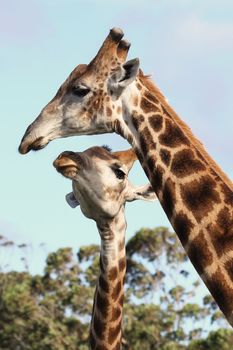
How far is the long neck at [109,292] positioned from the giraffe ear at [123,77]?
1.76 m

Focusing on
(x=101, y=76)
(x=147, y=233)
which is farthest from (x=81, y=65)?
(x=147, y=233)

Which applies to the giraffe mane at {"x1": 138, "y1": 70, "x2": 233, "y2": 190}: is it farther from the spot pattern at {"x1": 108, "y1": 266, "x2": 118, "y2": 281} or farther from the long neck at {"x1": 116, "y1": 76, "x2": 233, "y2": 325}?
the spot pattern at {"x1": 108, "y1": 266, "x2": 118, "y2": 281}

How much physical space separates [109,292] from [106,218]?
0.68m

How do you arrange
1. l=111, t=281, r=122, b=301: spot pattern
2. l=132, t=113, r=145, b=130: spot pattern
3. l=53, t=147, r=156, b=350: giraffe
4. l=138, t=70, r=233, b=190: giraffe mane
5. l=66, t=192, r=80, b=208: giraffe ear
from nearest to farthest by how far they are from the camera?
l=138, t=70, r=233, b=190: giraffe mane, l=132, t=113, r=145, b=130: spot pattern, l=53, t=147, r=156, b=350: giraffe, l=111, t=281, r=122, b=301: spot pattern, l=66, t=192, r=80, b=208: giraffe ear

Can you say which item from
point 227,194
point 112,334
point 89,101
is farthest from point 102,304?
point 227,194

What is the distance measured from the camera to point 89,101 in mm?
8820

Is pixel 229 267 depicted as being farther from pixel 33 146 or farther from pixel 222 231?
pixel 33 146

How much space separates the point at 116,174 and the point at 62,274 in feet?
112

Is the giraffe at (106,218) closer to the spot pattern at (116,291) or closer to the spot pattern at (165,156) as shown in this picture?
the spot pattern at (116,291)

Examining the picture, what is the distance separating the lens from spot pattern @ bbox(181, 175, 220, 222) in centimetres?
781

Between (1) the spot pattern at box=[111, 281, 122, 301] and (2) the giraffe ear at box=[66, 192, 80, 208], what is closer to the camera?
(1) the spot pattern at box=[111, 281, 122, 301]

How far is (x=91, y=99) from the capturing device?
8820 millimetres

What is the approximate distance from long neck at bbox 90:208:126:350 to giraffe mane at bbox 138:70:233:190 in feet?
5.83

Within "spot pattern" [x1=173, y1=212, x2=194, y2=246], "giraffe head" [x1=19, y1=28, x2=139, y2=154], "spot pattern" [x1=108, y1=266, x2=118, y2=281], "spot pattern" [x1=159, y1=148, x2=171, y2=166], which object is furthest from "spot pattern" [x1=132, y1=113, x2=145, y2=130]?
"spot pattern" [x1=108, y1=266, x2=118, y2=281]
